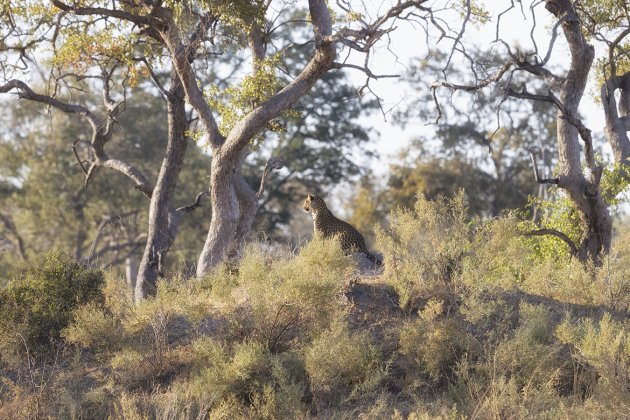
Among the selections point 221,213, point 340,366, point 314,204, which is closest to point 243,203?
point 221,213

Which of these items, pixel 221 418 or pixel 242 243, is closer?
pixel 221 418

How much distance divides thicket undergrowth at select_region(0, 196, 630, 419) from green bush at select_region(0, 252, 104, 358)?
2 cm

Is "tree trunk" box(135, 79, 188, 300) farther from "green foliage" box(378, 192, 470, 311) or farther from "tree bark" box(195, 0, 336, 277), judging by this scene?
"green foliage" box(378, 192, 470, 311)

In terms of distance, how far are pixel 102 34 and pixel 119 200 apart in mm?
19775

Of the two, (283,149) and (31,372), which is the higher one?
(283,149)

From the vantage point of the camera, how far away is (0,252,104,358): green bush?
10.4m

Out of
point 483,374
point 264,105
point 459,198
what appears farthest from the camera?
point 264,105

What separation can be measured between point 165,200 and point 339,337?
7064 mm

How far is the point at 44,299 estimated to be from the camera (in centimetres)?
1076

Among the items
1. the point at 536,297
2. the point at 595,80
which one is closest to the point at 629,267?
the point at 536,297

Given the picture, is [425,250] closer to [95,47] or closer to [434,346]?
[434,346]

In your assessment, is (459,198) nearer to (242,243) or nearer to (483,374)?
(483,374)

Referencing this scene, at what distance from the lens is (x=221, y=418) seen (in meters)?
8.34

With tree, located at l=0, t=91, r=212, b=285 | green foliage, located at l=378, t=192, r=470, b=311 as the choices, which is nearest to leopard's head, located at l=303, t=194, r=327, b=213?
green foliage, located at l=378, t=192, r=470, b=311
